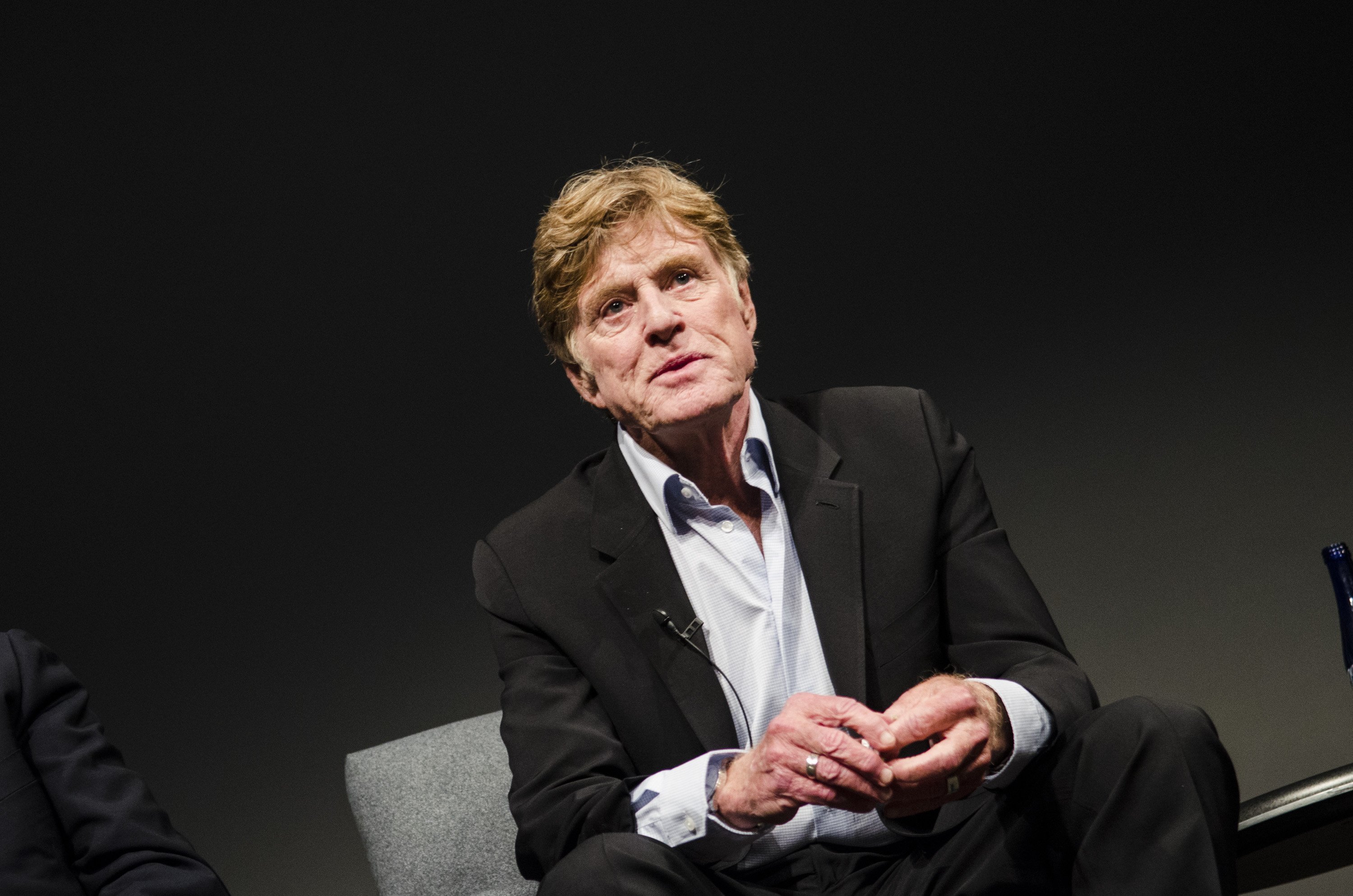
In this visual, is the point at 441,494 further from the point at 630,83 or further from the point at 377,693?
the point at 630,83

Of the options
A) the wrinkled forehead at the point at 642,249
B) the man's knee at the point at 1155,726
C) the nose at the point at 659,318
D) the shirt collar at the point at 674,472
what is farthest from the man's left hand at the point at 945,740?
the wrinkled forehead at the point at 642,249

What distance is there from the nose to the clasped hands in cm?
63

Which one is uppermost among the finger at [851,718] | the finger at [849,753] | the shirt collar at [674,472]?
the shirt collar at [674,472]

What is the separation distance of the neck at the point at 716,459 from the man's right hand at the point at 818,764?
0.53 metres

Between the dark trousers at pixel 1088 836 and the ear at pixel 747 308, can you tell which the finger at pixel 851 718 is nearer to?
the dark trousers at pixel 1088 836

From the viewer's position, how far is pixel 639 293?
1854mm

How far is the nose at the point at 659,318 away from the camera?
1809mm

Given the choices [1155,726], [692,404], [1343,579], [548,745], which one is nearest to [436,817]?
[548,745]

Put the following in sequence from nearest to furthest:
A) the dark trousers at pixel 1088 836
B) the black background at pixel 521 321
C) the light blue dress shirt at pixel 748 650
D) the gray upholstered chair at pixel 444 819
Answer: the dark trousers at pixel 1088 836 < the light blue dress shirt at pixel 748 650 < the gray upholstered chair at pixel 444 819 < the black background at pixel 521 321

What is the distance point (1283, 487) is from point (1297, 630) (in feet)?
1.12

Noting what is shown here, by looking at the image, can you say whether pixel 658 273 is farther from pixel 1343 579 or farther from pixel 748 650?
pixel 1343 579

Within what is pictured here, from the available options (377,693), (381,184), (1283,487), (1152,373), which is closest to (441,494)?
(377,693)

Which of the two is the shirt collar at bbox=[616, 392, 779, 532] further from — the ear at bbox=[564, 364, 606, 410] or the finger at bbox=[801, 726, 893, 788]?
the finger at bbox=[801, 726, 893, 788]

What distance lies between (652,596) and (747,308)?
20.6 inches
